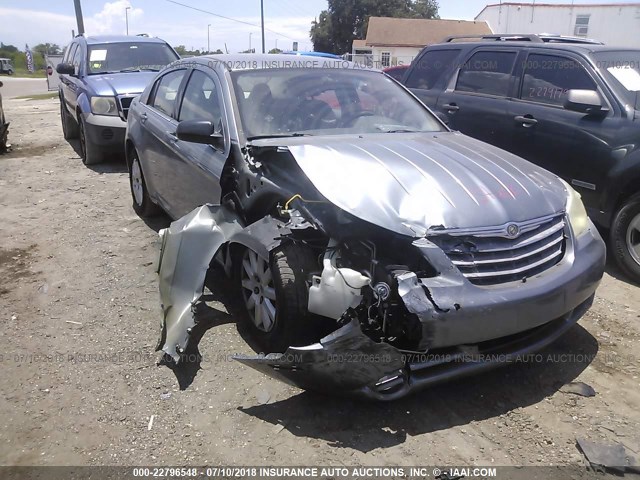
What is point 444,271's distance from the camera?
8.66 ft

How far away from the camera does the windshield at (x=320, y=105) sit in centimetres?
385

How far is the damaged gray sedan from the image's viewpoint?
2617 millimetres

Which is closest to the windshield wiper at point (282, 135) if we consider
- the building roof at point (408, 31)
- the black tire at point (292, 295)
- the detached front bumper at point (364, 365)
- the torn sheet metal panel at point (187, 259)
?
the torn sheet metal panel at point (187, 259)

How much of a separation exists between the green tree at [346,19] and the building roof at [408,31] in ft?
39.5

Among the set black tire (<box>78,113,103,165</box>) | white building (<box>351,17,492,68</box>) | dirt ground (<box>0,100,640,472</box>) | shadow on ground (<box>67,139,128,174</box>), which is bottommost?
dirt ground (<box>0,100,640,472</box>)

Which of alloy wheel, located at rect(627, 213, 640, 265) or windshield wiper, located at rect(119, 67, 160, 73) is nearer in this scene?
alloy wheel, located at rect(627, 213, 640, 265)

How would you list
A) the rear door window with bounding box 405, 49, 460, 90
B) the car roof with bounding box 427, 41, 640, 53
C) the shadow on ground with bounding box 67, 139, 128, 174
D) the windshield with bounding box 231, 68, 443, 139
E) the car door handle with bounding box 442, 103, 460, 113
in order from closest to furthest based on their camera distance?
the windshield with bounding box 231, 68, 443, 139 → the car roof with bounding box 427, 41, 640, 53 → the car door handle with bounding box 442, 103, 460, 113 → the rear door window with bounding box 405, 49, 460, 90 → the shadow on ground with bounding box 67, 139, 128, 174

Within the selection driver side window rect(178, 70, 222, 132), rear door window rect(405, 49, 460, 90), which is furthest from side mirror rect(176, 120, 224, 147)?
rear door window rect(405, 49, 460, 90)

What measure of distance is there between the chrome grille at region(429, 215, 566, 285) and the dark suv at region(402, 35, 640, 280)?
1967 millimetres

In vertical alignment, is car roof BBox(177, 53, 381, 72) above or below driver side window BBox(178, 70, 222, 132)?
above

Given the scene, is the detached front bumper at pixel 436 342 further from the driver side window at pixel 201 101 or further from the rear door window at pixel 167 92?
the rear door window at pixel 167 92

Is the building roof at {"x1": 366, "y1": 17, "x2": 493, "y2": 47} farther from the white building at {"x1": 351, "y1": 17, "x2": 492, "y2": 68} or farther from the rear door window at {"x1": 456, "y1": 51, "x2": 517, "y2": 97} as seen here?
the rear door window at {"x1": 456, "y1": 51, "x2": 517, "y2": 97}

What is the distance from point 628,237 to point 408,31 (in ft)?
152

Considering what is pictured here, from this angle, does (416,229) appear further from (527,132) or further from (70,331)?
(527,132)
